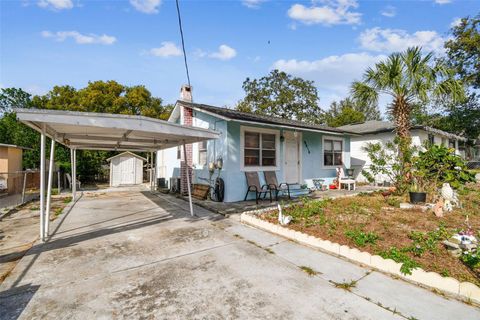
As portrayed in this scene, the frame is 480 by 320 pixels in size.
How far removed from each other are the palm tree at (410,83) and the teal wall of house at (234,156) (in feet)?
10.4

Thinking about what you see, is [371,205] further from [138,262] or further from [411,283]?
[138,262]

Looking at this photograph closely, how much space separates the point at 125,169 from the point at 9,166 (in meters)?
5.71

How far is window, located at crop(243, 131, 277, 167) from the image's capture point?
8.38 m

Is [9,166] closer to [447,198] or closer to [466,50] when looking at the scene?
[447,198]

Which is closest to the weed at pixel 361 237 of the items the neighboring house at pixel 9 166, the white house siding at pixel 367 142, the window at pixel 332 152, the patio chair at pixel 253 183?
the patio chair at pixel 253 183

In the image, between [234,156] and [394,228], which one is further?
[234,156]

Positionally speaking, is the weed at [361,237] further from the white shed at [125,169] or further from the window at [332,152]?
the white shed at [125,169]

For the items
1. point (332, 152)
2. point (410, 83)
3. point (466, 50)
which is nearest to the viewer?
point (410, 83)

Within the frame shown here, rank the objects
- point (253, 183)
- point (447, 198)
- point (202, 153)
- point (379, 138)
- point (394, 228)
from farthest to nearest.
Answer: point (379, 138) < point (202, 153) < point (253, 183) < point (447, 198) < point (394, 228)

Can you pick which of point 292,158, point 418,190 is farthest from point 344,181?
point 418,190

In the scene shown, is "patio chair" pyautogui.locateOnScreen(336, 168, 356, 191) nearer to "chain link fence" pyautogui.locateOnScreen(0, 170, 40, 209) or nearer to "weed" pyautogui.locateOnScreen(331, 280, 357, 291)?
"weed" pyautogui.locateOnScreen(331, 280, 357, 291)

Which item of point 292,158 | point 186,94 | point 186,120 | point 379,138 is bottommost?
point 292,158

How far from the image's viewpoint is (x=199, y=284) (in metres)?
2.73

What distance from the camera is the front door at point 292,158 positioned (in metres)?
9.63
